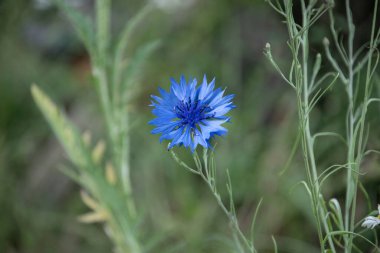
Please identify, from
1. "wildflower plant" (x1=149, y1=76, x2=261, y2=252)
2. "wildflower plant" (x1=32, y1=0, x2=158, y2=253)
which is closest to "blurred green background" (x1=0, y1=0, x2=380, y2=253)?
"wildflower plant" (x1=32, y1=0, x2=158, y2=253)

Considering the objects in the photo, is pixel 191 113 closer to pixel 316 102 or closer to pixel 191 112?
pixel 191 112

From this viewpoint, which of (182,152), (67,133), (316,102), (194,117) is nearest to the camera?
(194,117)

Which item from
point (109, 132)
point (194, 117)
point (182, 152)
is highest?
point (182, 152)

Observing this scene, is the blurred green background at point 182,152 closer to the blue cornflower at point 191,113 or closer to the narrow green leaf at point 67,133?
the narrow green leaf at point 67,133

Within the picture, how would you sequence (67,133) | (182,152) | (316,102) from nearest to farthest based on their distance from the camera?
(316,102) → (67,133) → (182,152)

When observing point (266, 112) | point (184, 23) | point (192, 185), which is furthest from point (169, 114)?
point (184, 23)

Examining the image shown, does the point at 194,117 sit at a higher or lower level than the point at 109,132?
lower

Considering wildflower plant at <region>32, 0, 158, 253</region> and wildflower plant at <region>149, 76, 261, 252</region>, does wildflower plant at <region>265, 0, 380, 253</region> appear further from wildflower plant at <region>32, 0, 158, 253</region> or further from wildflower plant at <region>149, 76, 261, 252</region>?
wildflower plant at <region>32, 0, 158, 253</region>

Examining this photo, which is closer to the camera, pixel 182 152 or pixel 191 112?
pixel 191 112

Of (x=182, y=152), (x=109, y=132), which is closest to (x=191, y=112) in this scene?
(x=109, y=132)
